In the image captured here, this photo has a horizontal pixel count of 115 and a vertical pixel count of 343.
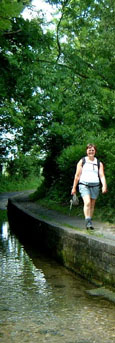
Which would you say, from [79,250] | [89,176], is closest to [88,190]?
[89,176]

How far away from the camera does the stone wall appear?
6309mm

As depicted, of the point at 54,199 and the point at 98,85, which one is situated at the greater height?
the point at 98,85

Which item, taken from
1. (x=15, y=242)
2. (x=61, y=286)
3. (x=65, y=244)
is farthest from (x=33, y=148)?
(x=61, y=286)

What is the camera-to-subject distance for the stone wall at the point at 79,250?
6309 mm

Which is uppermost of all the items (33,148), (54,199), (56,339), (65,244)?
(33,148)

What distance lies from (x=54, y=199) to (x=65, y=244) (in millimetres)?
8960

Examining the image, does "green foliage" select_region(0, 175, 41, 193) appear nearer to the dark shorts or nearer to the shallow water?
the dark shorts

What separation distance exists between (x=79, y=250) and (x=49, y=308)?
79.5 inches

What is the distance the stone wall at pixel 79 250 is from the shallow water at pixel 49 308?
186mm

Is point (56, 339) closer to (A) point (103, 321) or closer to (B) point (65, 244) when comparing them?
(A) point (103, 321)

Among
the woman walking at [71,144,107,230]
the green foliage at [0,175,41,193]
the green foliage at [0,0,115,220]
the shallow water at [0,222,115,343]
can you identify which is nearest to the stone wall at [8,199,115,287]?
the shallow water at [0,222,115,343]

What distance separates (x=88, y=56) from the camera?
1992 centimetres

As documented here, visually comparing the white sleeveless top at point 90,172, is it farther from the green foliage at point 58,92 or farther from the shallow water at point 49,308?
the green foliage at point 58,92

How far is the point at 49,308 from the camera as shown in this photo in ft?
18.0
